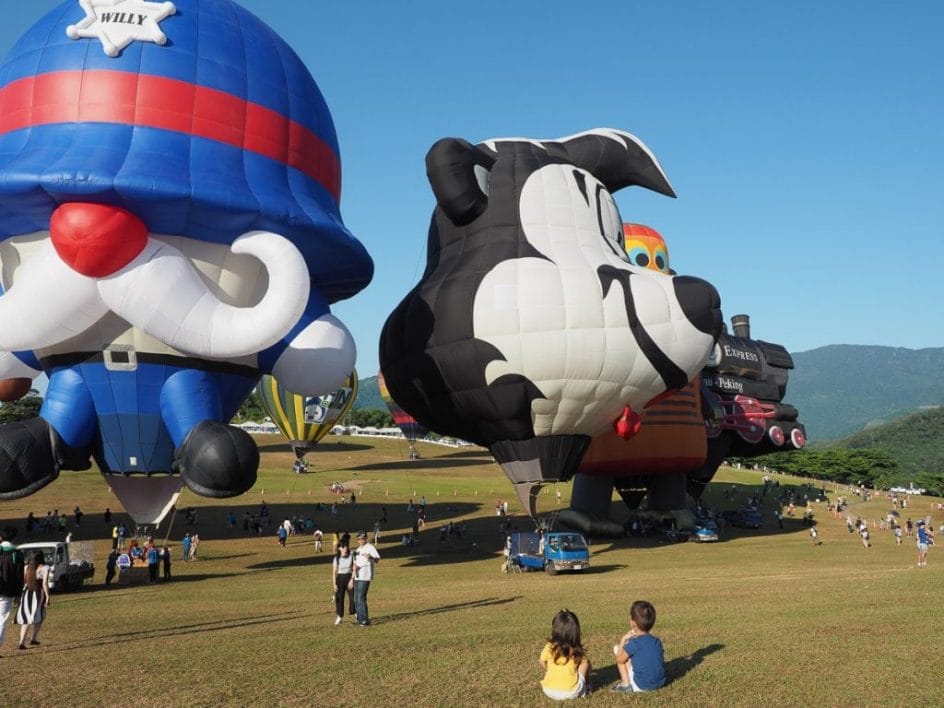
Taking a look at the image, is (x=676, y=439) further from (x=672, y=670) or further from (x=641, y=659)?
(x=641, y=659)

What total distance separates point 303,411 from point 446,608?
3991cm

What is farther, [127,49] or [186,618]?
[127,49]

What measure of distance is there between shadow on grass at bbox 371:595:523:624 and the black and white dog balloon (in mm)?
6617

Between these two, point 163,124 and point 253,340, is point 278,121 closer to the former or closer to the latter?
point 163,124

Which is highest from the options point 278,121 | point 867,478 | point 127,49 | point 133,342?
point 127,49

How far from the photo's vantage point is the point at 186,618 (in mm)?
10938

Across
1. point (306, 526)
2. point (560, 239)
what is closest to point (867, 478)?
point (306, 526)

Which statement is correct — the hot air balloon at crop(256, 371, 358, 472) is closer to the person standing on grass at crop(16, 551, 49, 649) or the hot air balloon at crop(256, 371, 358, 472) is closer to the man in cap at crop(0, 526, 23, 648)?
the person standing on grass at crop(16, 551, 49, 649)

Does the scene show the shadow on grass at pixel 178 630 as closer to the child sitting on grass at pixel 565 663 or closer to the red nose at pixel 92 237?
the child sitting on grass at pixel 565 663

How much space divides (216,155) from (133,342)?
149 inches

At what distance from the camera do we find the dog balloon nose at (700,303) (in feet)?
61.3

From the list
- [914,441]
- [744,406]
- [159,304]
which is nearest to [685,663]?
[159,304]

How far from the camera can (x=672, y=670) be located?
6570mm

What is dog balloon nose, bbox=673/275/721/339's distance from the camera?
1867 centimetres
